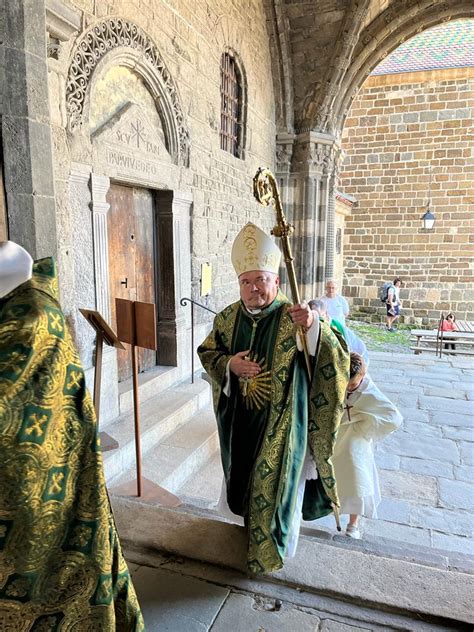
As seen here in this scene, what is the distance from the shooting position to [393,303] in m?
13.6

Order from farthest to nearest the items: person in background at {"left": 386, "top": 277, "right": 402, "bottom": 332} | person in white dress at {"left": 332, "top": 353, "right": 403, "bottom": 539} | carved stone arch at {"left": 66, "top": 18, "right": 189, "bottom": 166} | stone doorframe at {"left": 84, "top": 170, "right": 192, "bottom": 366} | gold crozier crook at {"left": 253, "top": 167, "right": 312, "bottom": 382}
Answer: person in background at {"left": 386, "top": 277, "right": 402, "bottom": 332} < stone doorframe at {"left": 84, "top": 170, "right": 192, "bottom": 366} < carved stone arch at {"left": 66, "top": 18, "right": 189, "bottom": 166} < person in white dress at {"left": 332, "top": 353, "right": 403, "bottom": 539} < gold crozier crook at {"left": 253, "top": 167, "right": 312, "bottom": 382}

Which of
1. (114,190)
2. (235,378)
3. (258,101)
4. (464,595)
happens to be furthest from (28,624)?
(258,101)

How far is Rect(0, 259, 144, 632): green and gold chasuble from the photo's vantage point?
1.14 metres

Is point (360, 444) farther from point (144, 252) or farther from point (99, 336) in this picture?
point (144, 252)

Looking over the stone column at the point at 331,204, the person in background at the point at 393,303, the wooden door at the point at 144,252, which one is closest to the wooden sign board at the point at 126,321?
the wooden door at the point at 144,252

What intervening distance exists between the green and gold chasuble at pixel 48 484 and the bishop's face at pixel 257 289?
1.09 metres

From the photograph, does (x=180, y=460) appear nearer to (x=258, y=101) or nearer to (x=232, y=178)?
(x=232, y=178)

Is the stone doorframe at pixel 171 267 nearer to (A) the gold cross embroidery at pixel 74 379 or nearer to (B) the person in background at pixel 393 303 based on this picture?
(A) the gold cross embroidery at pixel 74 379

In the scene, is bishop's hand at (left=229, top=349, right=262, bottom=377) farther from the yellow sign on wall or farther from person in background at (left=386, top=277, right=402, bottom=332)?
person in background at (left=386, top=277, right=402, bottom=332)

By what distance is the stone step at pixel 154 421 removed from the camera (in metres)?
3.50

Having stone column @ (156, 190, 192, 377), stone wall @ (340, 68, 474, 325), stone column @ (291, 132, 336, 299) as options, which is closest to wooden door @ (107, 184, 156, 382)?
stone column @ (156, 190, 192, 377)

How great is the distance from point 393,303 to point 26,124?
1257 centimetres

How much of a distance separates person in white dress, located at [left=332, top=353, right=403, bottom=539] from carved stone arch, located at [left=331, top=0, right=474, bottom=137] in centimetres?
767

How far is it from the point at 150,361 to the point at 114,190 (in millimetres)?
1925
